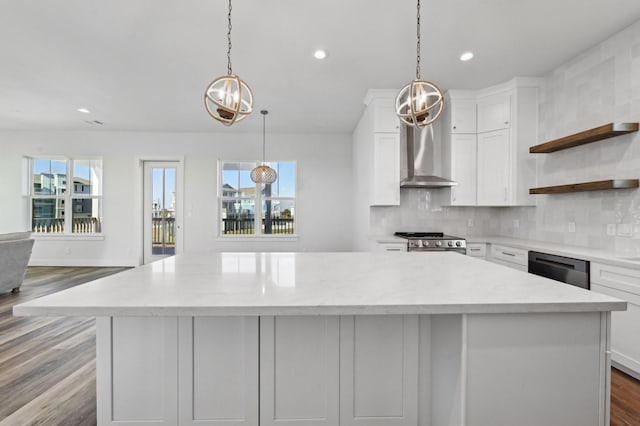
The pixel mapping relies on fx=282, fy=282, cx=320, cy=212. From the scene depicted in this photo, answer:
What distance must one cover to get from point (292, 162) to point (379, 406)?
5.00 meters

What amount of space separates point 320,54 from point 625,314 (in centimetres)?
336

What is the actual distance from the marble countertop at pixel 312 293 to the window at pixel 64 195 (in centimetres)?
568

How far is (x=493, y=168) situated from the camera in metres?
3.70

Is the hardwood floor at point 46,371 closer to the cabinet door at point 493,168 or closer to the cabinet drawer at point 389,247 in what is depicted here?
the cabinet drawer at point 389,247

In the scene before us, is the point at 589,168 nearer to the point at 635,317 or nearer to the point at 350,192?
the point at 635,317

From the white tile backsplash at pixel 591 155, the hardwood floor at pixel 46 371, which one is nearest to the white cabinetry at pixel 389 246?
the white tile backsplash at pixel 591 155

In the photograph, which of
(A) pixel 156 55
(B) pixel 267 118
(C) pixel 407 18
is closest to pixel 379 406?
(C) pixel 407 18

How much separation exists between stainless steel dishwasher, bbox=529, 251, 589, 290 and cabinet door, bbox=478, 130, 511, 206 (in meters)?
1.00

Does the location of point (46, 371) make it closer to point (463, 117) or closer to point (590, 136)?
point (590, 136)

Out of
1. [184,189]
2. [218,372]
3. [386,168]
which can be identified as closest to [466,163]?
[386,168]

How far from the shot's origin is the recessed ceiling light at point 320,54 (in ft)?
9.37

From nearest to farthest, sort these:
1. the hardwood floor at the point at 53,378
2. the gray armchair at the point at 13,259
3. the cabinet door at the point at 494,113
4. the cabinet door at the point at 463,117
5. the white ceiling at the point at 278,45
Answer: the hardwood floor at the point at 53,378, the white ceiling at the point at 278,45, the cabinet door at the point at 494,113, the gray armchair at the point at 13,259, the cabinet door at the point at 463,117

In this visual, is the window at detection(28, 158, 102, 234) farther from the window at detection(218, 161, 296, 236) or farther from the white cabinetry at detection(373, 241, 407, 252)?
the white cabinetry at detection(373, 241, 407, 252)

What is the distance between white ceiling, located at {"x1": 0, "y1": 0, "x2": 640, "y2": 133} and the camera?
2277mm
